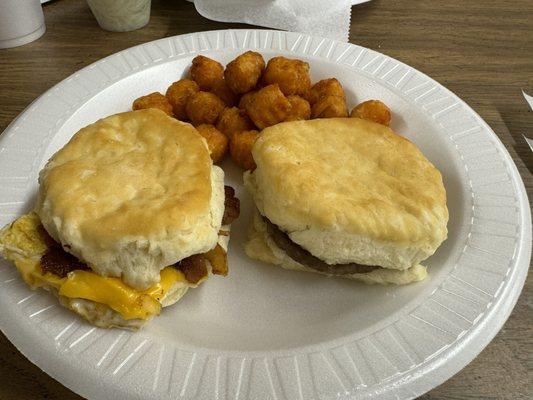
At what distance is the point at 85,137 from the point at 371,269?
3.28 feet

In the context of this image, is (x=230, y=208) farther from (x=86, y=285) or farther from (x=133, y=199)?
(x=86, y=285)

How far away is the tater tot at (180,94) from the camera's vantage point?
2.14 metres

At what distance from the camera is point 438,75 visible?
2654 millimetres

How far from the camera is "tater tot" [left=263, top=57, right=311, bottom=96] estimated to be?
2.07 metres

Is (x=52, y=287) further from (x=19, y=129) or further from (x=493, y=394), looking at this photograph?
(x=493, y=394)

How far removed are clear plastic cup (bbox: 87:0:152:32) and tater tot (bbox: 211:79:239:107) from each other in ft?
3.05

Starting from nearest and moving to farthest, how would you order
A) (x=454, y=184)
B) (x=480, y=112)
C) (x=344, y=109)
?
(x=454, y=184)
(x=344, y=109)
(x=480, y=112)

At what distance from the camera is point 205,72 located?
2.16m

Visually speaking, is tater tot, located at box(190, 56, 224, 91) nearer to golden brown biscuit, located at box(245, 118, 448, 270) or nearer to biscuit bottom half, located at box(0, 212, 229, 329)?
golden brown biscuit, located at box(245, 118, 448, 270)

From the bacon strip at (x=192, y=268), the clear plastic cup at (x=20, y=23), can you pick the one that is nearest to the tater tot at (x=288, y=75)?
the bacon strip at (x=192, y=268)

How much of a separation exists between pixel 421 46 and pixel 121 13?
164 cm

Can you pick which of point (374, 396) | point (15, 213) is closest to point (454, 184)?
point (374, 396)

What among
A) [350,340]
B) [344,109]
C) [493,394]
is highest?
[344,109]

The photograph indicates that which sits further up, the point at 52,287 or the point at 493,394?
the point at 52,287
